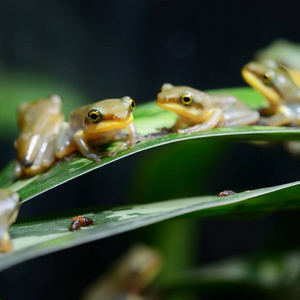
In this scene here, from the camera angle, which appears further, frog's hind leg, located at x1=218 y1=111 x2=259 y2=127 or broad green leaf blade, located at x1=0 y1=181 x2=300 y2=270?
frog's hind leg, located at x1=218 y1=111 x2=259 y2=127


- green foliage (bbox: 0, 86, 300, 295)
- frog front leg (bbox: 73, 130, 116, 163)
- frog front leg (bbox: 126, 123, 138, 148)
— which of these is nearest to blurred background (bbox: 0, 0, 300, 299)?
green foliage (bbox: 0, 86, 300, 295)

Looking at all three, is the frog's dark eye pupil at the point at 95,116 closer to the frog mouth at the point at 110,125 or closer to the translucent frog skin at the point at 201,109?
the frog mouth at the point at 110,125

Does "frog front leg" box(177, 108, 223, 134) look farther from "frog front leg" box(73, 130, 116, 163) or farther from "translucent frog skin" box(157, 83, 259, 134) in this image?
"frog front leg" box(73, 130, 116, 163)

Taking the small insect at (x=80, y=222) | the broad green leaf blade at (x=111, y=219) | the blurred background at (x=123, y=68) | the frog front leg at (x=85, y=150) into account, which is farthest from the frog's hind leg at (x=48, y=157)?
the blurred background at (x=123, y=68)

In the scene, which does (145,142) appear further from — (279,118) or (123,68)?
(123,68)

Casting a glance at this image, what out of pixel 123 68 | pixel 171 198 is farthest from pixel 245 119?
pixel 123 68

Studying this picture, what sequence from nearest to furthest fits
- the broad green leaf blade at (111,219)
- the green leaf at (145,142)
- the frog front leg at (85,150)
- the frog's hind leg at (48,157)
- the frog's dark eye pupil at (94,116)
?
the broad green leaf blade at (111,219) < the green leaf at (145,142) < the frog front leg at (85,150) < the frog's dark eye pupil at (94,116) < the frog's hind leg at (48,157)
